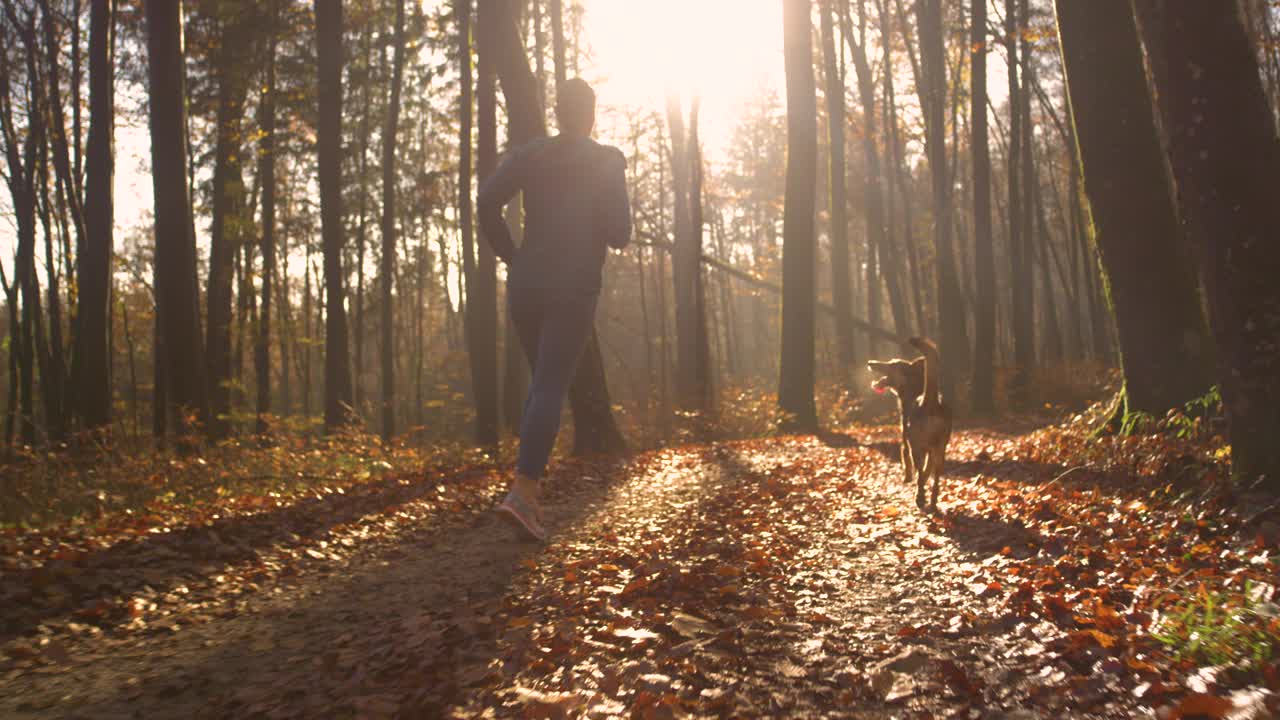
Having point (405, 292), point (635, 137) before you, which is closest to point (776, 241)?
point (635, 137)

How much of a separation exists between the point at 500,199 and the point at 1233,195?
4197 mm

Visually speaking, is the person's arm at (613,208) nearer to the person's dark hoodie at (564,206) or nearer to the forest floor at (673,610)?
the person's dark hoodie at (564,206)

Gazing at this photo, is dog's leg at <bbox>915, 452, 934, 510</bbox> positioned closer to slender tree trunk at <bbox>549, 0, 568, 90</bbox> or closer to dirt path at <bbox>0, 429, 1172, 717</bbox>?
dirt path at <bbox>0, 429, 1172, 717</bbox>

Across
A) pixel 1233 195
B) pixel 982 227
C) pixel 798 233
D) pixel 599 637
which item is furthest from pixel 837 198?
pixel 599 637

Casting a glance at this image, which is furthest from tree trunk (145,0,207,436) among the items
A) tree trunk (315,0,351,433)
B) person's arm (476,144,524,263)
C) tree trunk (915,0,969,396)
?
tree trunk (915,0,969,396)

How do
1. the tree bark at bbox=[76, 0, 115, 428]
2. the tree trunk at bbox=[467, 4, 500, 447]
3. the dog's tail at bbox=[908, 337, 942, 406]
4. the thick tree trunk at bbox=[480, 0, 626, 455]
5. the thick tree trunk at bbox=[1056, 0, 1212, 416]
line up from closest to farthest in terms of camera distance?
the dog's tail at bbox=[908, 337, 942, 406]
the thick tree trunk at bbox=[1056, 0, 1212, 416]
the thick tree trunk at bbox=[480, 0, 626, 455]
the tree bark at bbox=[76, 0, 115, 428]
the tree trunk at bbox=[467, 4, 500, 447]

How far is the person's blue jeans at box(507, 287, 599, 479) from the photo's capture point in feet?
15.7

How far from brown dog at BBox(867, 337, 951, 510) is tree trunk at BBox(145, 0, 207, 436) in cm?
926

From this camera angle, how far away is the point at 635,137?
82.7ft

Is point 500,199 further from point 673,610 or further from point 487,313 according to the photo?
point 487,313

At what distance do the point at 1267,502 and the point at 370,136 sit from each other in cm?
2534

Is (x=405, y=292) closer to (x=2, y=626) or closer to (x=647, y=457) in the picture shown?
(x=647, y=457)

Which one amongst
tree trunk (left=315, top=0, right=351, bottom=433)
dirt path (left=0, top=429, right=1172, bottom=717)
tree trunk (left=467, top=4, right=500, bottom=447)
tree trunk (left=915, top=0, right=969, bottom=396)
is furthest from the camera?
tree trunk (left=915, top=0, right=969, bottom=396)

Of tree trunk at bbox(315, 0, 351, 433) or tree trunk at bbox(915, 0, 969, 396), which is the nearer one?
tree trunk at bbox(315, 0, 351, 433)
